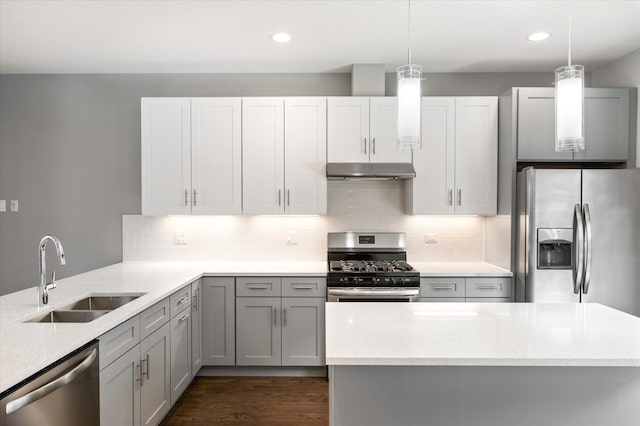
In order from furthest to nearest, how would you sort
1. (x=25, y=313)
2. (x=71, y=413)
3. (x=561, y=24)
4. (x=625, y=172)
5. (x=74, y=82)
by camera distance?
(x=74, y=82), (x=625, y=172), (x=561, y=24), (x=25, y=313), (x=71, y=413)

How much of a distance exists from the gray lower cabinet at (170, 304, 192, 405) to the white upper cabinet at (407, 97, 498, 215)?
217cm

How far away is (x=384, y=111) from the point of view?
151 inches

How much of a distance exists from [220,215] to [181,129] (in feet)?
2.83

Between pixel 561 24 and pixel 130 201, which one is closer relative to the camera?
pixel 561 24

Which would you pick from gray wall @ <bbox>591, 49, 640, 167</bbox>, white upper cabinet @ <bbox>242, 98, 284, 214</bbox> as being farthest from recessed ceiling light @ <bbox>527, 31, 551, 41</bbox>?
white upper cabinet @ <bbox>242, 98, 284, 214</bbox>

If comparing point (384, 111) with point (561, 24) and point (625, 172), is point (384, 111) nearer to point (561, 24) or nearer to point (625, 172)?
point (561, 24)

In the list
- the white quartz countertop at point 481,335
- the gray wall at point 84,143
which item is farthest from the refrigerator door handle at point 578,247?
the gray wall at point 84,143

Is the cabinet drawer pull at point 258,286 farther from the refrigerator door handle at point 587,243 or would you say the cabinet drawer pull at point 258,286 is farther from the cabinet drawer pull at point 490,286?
the refrigerator door handle at point 587,243

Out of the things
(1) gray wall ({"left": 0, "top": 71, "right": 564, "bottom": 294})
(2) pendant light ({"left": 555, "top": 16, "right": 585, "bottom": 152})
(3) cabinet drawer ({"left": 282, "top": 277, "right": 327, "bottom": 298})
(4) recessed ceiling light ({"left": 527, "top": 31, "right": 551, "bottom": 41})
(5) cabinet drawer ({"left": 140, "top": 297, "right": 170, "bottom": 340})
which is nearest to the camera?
(2) pendant light ({"left": 555, "top": 16, "right": 585, "bottom": 152})

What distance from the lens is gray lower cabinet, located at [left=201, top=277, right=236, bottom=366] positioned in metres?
3.64

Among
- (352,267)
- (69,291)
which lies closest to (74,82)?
(69,291)

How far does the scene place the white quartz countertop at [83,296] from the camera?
1.58m

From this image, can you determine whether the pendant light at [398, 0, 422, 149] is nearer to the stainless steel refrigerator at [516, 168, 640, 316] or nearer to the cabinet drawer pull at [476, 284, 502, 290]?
the stainless steel refrigerator at [516, 168, 640, 316]

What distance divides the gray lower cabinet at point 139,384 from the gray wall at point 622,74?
402cm
